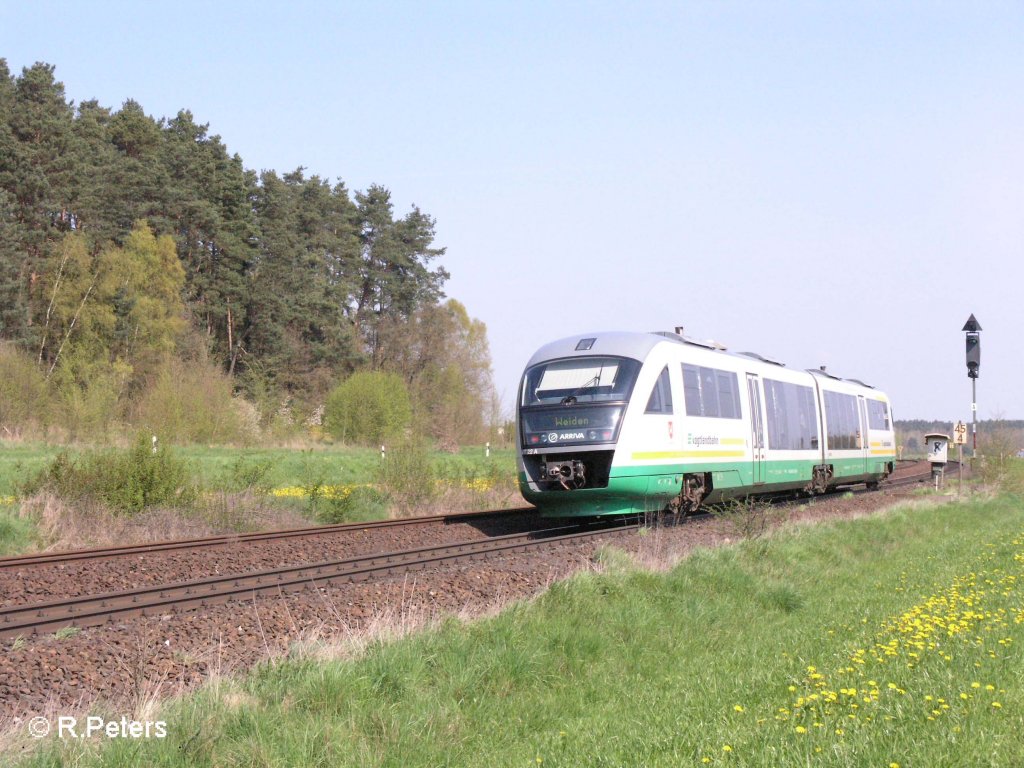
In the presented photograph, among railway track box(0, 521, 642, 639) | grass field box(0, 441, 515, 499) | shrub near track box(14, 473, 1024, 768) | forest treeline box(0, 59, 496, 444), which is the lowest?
shrub near track box(14, 473, 1024, 768)

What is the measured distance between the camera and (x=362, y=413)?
156 feet

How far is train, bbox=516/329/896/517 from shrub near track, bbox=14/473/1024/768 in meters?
5.55

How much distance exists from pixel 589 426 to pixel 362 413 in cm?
3239

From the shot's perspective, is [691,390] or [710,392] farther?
[710,392]

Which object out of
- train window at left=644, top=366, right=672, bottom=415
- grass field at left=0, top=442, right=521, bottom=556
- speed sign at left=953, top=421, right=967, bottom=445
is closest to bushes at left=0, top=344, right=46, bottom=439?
grass field at left=0, top=442, right=521, bottom=556

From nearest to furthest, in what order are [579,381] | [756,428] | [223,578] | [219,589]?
[219,589]
[223,578]
[579,381]
[756,428]

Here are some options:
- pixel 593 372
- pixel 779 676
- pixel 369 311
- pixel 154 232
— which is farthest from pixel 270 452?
pixel 779 676

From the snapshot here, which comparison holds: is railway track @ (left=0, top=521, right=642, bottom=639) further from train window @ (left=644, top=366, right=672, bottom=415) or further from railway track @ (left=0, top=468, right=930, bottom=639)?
train window @ (left=644, top=366, right=672, bottom=415)

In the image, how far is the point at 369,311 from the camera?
222 feet

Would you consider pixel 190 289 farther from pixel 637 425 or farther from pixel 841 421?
pixel 637 425

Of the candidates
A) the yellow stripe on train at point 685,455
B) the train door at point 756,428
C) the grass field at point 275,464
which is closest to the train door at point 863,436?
the train door at point 756,428

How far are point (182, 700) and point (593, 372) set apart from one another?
11236 millimetres

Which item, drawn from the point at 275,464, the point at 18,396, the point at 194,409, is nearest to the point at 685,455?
the point at 275,464

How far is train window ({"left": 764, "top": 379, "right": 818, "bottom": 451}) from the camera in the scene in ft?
72.6
